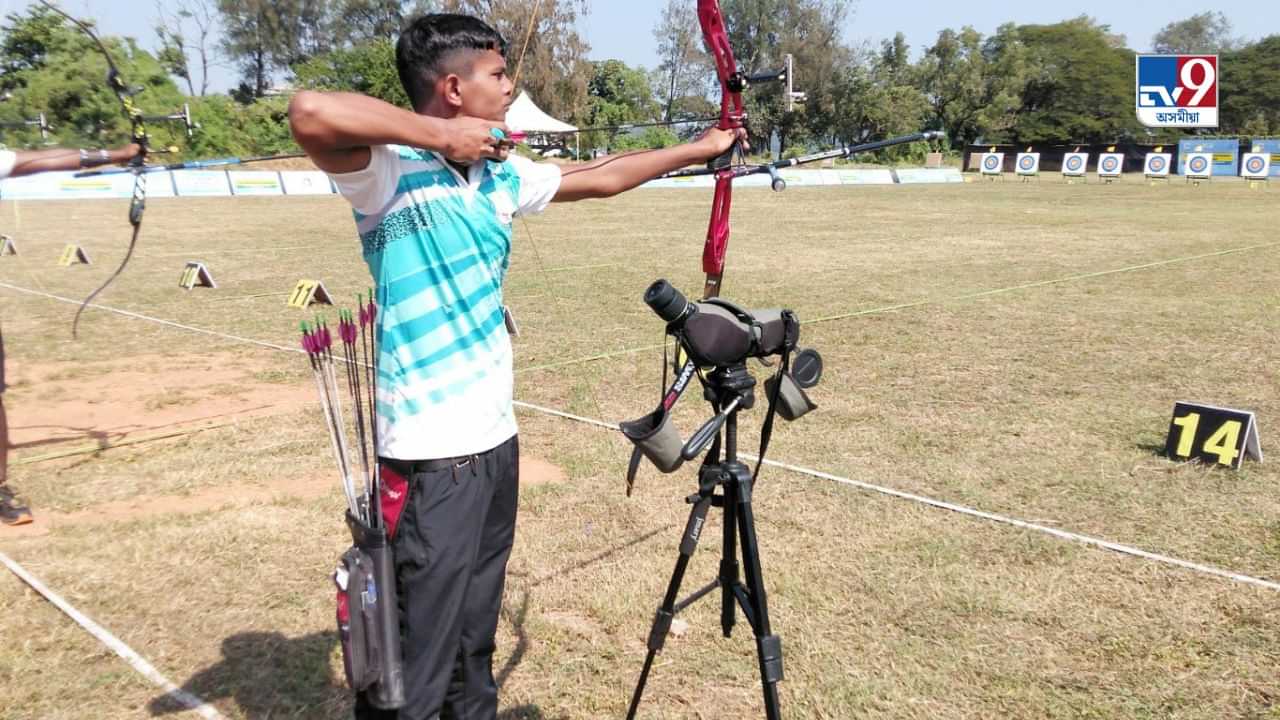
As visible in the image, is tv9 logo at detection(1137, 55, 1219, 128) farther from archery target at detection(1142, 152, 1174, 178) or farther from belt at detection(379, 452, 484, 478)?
belt at detection(379, 452, 484, 478)

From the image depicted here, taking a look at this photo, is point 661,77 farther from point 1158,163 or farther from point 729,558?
point 729,558

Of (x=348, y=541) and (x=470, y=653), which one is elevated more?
(x=470, y=653)

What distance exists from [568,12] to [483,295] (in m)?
2.17

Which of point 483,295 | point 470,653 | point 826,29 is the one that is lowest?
point 470,653

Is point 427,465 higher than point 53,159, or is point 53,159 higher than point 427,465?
point 53,159

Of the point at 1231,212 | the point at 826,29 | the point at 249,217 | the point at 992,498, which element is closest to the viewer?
the point at 992,498

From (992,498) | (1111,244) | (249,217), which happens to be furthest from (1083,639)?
(249,217)

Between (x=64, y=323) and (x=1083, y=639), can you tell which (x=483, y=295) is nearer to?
(x=1083, y=639)

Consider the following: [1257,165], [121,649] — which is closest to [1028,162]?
[1257,165]

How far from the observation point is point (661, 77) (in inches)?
1427

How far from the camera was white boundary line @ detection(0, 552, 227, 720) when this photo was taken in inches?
116

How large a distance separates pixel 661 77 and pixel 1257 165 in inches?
1077

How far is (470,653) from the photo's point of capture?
89.3 inches

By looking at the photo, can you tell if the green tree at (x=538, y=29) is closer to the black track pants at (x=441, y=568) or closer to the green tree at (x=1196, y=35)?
the black track pants at (x=441, y=568)
